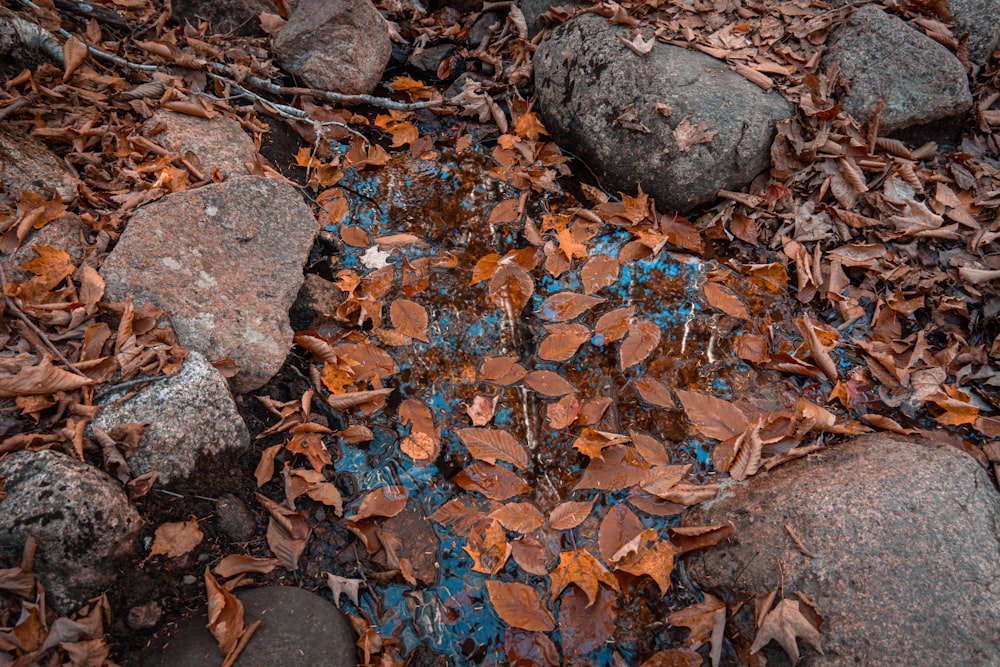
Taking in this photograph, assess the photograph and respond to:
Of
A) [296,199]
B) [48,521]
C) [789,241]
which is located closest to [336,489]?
[48,521]

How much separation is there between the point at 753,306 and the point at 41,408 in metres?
3.17

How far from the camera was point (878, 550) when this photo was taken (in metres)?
1.97

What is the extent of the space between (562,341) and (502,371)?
0.35m

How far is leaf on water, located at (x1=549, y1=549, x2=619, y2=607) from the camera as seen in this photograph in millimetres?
2189

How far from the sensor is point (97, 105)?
3.08 metres

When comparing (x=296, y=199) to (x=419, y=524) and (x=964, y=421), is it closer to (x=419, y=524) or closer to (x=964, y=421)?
(x=419, y=524)

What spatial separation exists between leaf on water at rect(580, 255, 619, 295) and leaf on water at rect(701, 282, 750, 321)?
19.3 inches

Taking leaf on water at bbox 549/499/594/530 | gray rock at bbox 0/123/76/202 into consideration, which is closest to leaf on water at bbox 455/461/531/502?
leaf on water at bbox 549/499/594/530

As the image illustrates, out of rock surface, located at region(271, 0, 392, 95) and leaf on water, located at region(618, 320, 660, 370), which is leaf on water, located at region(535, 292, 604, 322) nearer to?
leaf on water, located at region(618, 320, 660, 370)

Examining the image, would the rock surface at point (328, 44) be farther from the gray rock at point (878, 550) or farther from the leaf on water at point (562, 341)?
the gray rock at point (878, 550)

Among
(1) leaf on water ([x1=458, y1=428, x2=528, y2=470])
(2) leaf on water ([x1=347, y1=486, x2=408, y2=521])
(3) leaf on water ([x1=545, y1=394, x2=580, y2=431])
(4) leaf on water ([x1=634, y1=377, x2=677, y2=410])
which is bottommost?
(2) leaf on water ([x1=347, y1=486, x2=408, y2=521])

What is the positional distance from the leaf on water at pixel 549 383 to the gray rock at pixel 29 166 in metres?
2.31

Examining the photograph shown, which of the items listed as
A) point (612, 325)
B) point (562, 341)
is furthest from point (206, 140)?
point (612, 325)

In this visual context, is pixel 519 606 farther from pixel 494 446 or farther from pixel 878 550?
pixel 878 550
